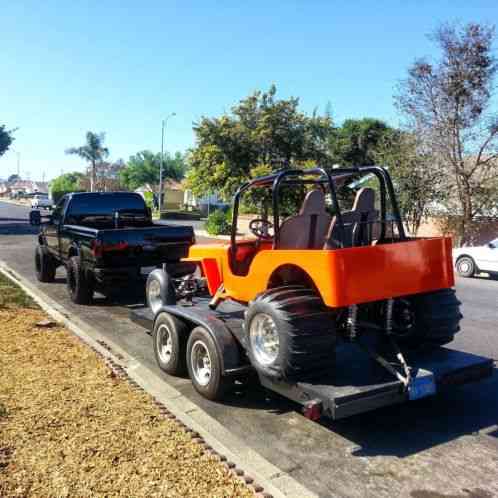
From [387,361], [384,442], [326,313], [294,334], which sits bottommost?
[384,442]

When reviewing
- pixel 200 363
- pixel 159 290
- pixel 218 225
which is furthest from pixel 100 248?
pixel 218 225

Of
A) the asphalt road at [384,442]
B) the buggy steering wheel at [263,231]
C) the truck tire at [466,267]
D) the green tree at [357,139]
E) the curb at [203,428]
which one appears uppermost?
the green tree at [357,139]

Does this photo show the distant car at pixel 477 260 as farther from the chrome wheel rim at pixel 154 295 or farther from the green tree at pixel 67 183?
the green tree at pixel 67 183

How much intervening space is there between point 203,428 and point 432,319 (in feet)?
7.87

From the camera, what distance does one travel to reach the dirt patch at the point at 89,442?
3514 millimetres

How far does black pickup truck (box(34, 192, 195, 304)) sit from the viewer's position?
895 centimetres

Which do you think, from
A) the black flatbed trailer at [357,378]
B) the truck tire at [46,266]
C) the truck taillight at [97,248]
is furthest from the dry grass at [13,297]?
the black flatbed trailer at [357,378]

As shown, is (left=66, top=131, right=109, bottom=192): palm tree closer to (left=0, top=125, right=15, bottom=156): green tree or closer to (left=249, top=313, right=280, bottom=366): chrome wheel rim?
(left=0, top=125, right=15, bottom=156): green tree

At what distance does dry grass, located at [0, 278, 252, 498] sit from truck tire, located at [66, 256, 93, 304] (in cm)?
351

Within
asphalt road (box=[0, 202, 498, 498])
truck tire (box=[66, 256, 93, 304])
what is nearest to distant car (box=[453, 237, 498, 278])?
asphalt road (box=[0, 202, 498, 498])

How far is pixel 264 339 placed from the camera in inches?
183

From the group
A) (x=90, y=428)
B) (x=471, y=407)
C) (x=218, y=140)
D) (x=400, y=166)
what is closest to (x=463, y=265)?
A: (x=400, y=166)

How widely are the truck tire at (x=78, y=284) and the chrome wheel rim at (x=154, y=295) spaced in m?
2.41

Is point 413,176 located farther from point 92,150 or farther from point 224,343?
point 92,150
